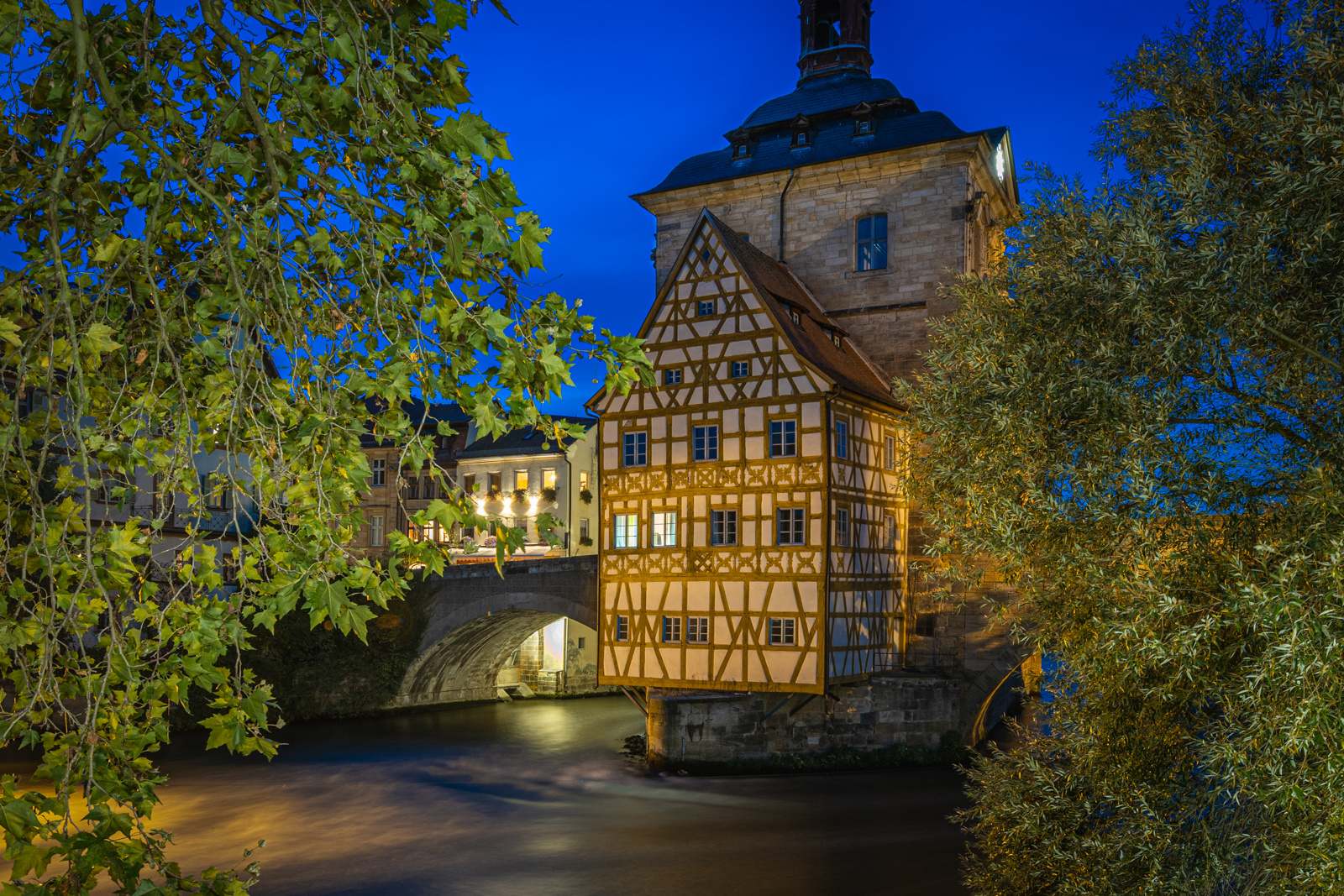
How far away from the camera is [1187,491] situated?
7.41 meters

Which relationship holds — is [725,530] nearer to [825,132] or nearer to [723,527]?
[723,527]

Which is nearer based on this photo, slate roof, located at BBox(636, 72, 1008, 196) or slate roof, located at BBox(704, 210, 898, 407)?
slate roof, located at BBox(704, 210, 898, 407)

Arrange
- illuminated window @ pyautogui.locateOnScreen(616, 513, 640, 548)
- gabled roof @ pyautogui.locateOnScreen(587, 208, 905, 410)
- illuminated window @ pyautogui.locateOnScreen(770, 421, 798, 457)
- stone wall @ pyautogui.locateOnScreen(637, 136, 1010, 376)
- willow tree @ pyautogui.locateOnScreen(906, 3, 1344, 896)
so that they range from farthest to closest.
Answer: stone wall @ pyautogui.locateOnScreen(637, 136, 1010, 376), illuminated window @ pyautogui.locateOnScreen(616, 513, 640, 548), gabled roof @ pyautogui.locateOnScreen(587, 208, 905, 410), illuminated window @ pyautogui.locateOnScreen(770, 421, 798, 457), willow tree @ pyautogui.locateOnScreen(906, 3, 1344, 896)

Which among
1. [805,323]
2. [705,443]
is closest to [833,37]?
[805,323]

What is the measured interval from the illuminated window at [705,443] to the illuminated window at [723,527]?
103cm

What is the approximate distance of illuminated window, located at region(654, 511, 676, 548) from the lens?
1953 centimetres

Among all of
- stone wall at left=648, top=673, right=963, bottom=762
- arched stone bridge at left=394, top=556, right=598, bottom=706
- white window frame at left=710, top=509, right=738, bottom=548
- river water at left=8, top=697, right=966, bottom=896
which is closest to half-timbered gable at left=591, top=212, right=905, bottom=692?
white window frame at left=710, top=509, right=738, bottom=548

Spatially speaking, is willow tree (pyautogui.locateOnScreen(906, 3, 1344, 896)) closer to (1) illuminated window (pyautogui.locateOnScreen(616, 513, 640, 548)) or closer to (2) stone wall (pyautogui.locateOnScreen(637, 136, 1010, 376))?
(1) illuminated window (pyautogui.locateOnScreen(616, 513, 640, 548))

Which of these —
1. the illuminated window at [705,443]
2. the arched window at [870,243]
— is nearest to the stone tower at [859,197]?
the arched window at [870,243]

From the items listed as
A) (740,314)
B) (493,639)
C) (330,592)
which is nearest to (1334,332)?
(330,592)

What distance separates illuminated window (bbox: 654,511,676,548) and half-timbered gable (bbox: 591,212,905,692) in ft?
0.10

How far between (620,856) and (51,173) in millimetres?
13419

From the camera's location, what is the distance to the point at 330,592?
278 cm

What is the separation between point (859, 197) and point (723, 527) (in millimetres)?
8714
